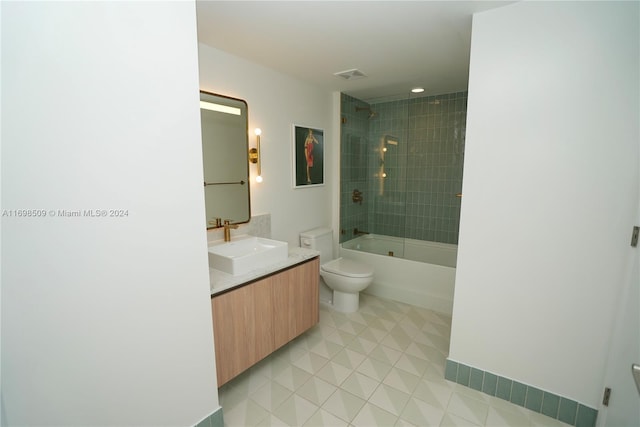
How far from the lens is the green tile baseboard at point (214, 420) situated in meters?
1.58

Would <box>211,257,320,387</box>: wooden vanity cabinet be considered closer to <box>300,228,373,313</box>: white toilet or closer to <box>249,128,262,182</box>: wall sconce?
<box>300,228,373,313</box>: white toilet

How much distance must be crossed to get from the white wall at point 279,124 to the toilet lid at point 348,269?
1.48 feet

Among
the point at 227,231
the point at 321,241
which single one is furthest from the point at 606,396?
the point at 227,231

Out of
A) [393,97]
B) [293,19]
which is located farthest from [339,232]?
[293,19]

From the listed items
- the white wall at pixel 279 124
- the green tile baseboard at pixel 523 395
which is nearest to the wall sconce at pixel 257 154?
the white wall at pixel 279 124

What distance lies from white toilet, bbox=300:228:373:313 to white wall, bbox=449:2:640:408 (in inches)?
43.5

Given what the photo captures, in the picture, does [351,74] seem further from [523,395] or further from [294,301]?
[523,395]

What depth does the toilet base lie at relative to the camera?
3004 mm

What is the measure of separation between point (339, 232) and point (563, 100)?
8.09ft

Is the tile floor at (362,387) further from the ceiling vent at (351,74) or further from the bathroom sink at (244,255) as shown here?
the ceiling vent at (351,74)

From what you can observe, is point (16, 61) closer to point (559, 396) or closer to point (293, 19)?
point (293, 19)

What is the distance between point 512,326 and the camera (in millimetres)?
1812

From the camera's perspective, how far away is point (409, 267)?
3223 mm

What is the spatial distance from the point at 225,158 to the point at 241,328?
4.20ft
